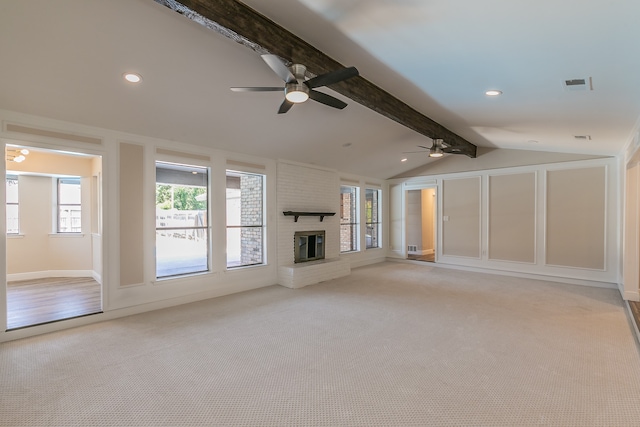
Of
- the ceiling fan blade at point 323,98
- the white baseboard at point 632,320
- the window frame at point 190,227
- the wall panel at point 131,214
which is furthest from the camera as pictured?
the window frame at point 190,227

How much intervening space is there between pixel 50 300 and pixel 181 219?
2214 millimetres

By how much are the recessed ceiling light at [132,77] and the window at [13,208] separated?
528 cm

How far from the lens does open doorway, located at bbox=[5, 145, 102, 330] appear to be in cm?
595

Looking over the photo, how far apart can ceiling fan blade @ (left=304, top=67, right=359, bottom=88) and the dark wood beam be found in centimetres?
24

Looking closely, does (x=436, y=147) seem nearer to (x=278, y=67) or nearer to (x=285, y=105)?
(x=285, y=105)

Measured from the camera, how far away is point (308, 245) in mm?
6676

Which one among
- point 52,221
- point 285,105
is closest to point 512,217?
point 285,105

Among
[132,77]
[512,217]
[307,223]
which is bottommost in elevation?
[307,223]

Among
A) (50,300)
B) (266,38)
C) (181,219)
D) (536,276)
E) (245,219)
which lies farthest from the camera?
(536,276)

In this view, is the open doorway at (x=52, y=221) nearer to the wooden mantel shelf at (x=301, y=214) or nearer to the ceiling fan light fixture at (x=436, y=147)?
the wooden mantel shelf at (x=301, y=214)

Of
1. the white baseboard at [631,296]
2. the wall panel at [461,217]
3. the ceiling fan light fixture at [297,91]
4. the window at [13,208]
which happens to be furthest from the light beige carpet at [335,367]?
the window at [13,208]

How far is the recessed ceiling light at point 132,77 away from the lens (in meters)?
3.09

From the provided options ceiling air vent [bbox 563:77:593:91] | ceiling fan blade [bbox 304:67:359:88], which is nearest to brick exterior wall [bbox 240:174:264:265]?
ceiling fan blade [bbox 304:67:359:88]

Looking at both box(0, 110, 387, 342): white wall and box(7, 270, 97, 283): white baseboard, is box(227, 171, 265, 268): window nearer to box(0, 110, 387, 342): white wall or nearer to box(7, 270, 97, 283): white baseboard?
box(0, 110, 387, 342): white wall
